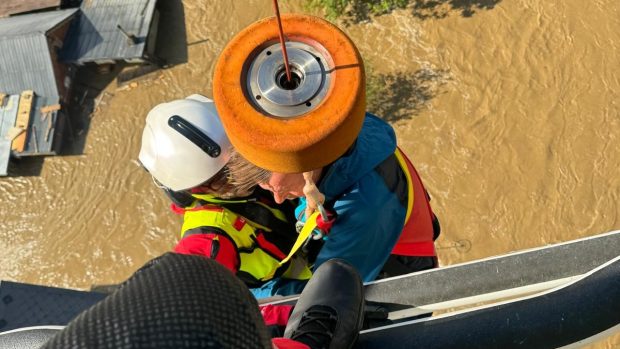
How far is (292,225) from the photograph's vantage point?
10.8ft

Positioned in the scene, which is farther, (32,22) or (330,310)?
(32,22)

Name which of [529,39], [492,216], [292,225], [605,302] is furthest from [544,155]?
[605,302]

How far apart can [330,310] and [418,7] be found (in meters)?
7.58

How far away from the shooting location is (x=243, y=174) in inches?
114

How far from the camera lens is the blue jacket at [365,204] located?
2.58 meters

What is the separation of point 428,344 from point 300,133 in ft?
2.49

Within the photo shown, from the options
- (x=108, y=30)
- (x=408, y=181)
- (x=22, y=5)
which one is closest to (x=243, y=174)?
(x=408, y=181)

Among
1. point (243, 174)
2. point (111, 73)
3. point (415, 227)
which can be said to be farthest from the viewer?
point (111, 73)

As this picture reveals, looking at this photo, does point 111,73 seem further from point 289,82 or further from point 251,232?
point 289,82

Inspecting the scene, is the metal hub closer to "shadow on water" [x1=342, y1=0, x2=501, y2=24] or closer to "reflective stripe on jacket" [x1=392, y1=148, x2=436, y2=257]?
"reflective stripe on jacket" [x1=392, y1=148, x2=436, y2=257]

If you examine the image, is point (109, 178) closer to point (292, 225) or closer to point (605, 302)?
point (292, 225)

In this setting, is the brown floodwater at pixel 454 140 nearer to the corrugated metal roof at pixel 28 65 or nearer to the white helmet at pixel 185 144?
the corrugated metal roof at pixel 28 65

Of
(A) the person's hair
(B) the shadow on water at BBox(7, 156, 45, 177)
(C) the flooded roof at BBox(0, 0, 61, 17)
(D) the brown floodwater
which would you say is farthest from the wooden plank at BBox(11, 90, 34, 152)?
(A) the person's hair

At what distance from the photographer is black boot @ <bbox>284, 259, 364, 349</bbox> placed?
1572 mm
